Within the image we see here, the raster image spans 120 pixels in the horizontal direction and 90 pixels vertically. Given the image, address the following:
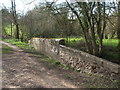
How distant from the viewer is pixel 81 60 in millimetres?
5301

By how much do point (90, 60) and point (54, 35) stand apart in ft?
37.5

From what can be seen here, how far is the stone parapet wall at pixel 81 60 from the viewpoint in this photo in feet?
12.9

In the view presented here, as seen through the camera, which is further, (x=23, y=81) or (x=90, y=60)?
(x=90, y=60)

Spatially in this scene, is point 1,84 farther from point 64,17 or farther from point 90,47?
point 64,17

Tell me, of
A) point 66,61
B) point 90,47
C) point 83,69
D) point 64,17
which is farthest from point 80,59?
point 64,17

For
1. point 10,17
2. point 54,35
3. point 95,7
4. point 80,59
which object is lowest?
point 80,59

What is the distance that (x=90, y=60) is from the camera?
15.7 feet

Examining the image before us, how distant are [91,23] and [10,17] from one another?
17687 mm

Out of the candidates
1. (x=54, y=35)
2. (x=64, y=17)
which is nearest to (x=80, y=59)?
(x=64, y=17)

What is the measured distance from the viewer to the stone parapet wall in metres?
3.92

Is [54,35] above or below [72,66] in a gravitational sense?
above

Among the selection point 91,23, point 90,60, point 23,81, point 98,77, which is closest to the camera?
point 23,81

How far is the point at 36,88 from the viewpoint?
3348 millimetres

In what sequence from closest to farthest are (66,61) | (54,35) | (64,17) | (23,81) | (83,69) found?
(23,81)
(83,69)
(66,61)
(64,17)
(54,35)
